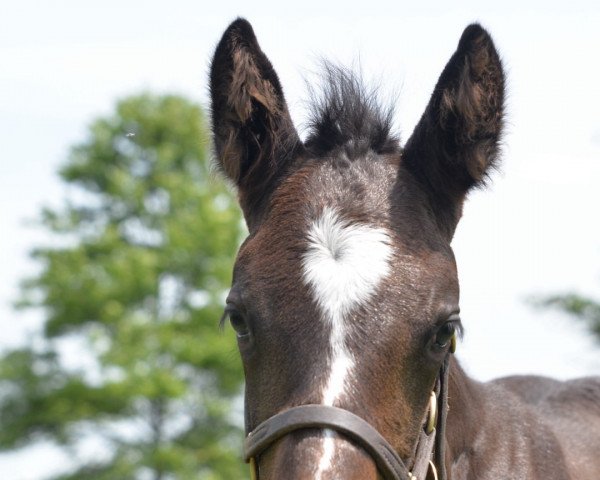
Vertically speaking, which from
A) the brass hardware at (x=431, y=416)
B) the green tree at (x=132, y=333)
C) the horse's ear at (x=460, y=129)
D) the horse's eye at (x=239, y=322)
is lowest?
the brass hardware at (x=431, y=416)

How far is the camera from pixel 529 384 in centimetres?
657

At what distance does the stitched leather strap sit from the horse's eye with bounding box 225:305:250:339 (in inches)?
16.0

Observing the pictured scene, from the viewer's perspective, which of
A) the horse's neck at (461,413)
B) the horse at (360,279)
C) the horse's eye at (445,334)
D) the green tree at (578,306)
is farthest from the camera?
the green tree at (578,306)

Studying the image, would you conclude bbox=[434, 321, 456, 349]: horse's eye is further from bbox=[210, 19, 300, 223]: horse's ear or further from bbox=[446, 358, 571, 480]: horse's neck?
bbox=[210, 19, 300, 223]: horse's ear

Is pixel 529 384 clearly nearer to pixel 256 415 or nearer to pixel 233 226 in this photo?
pixel 256 415

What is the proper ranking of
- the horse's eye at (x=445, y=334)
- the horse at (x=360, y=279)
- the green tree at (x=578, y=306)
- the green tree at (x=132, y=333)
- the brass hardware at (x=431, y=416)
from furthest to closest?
the green tree at (x=132, y=333)
the green tree at (x=578, y=306)
the brass hardware at (x=431, y=416)
the horse's eye at (x=445, y=334)
the horse at (x=360, y=279)

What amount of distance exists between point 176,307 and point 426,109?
80.5ft

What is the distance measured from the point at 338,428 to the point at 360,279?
576mm

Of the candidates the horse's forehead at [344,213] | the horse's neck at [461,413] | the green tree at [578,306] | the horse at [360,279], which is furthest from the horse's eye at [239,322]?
the green tree at [578,306]

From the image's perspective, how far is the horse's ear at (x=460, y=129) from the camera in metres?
4.52

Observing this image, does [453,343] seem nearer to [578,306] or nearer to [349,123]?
[349,123]

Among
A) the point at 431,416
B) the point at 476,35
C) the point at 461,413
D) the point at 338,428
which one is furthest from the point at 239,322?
the point at 476,35

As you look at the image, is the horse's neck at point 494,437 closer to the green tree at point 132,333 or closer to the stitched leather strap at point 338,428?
the stitched leather strap at point 338,428

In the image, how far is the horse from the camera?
3752 mm
